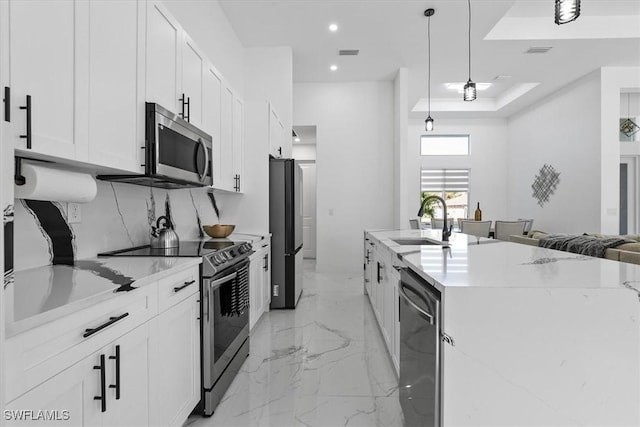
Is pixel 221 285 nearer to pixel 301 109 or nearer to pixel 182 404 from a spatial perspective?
pixel 182 404

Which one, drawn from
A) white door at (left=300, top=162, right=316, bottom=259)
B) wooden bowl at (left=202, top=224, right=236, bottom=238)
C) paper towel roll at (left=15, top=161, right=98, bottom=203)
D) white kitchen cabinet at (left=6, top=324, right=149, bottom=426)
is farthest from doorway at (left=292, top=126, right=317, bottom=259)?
white kitchen cabinet at (left=6, top=324, right=149, bottom=426)

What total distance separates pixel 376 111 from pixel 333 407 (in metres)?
5.34

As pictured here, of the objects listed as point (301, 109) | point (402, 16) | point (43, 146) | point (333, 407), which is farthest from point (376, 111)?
point (43, 146)

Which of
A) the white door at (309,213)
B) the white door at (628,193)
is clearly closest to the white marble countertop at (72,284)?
the white door at (309,213)

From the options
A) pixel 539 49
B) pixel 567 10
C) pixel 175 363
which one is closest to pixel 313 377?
pixel 175 363

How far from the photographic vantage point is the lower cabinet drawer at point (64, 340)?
82 cm

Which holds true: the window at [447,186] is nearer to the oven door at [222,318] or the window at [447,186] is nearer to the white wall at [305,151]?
the white wall at [305,151]

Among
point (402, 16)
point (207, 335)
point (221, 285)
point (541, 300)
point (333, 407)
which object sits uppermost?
point (402, 16)

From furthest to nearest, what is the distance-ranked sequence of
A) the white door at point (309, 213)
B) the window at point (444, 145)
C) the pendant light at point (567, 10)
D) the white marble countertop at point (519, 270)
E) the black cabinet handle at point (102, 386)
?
the window at point (444, 145) < the white door at point (309, 213) < the pendant light at point (567, 10) < the white marble countertop at point (519, 270) < the black cabinet handle at point (102, 386)

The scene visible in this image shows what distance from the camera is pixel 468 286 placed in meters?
1.21

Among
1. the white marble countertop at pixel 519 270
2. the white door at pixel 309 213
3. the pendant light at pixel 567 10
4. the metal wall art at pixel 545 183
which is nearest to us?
the white marble countertop at pixel 519 270

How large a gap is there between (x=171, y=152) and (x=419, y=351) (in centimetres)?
174

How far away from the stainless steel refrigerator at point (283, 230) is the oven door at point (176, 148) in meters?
1.30

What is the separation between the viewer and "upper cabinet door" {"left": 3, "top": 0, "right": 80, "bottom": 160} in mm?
1074
